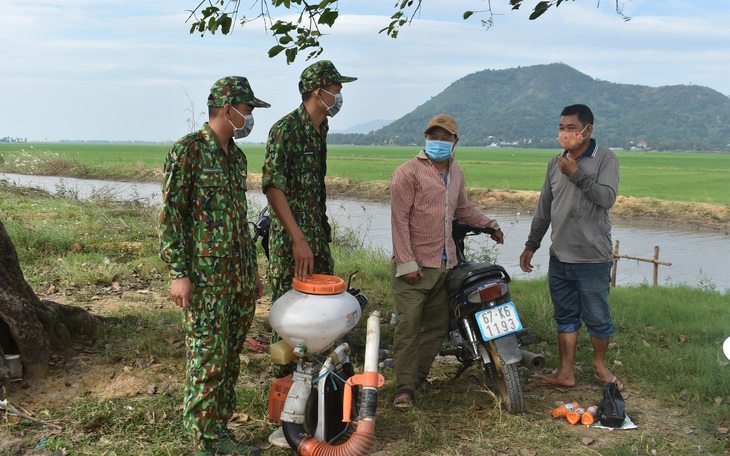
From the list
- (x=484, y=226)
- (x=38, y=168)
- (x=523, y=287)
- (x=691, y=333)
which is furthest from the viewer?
(x=38, y=168)

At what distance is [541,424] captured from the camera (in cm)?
388

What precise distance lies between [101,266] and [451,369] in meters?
4.59

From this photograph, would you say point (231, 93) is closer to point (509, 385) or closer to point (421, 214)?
point (421, 214)

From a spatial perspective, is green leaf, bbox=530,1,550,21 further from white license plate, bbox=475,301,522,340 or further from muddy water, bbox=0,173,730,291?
muddy water, bbox=0,173,730,291

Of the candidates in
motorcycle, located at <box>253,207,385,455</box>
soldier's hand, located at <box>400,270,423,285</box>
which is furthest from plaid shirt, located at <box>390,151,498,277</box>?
motorcycle, located at <box>253,207,385,455</box>

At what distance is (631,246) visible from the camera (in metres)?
18.0

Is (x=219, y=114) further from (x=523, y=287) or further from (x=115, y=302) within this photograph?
(x=523, y=287)

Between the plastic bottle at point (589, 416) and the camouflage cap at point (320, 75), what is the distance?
251 cm

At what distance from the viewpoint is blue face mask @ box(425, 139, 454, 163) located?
410cm

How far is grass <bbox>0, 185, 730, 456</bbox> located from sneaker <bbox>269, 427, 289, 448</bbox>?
0.04 m

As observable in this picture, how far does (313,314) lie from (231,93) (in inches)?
46.6

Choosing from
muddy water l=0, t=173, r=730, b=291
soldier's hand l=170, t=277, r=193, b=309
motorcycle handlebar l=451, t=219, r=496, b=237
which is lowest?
muddy water l=0, t=173, r=730, b=291

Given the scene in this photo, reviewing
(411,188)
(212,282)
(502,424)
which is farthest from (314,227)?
(502,424)

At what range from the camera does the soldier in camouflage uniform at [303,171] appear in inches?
153
